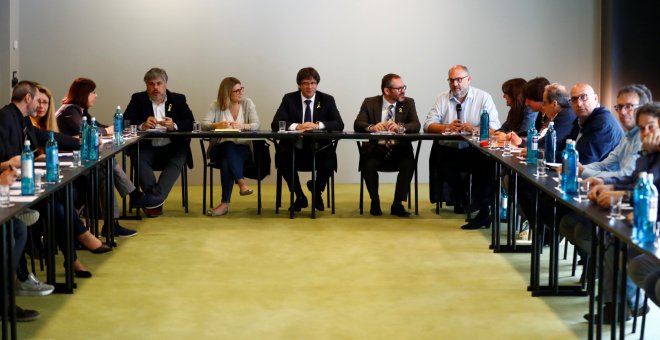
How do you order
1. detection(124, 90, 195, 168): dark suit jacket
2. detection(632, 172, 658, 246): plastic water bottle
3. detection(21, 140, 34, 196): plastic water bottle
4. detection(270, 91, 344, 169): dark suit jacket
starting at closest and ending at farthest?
detection(632, 172, 658, 246): plastic water bottle → detection(21, 140, 34, 196): plastic water bottle → detection(124, 90, 195, 168): dark suit jacket → detection(270, 91, 344, 169): dark suit jacket

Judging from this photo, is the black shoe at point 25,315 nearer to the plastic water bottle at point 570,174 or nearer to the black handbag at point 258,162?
the plastic water bottle at point 570,174

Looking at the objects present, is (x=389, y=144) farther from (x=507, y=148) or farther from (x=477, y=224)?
(x=507, y=148)

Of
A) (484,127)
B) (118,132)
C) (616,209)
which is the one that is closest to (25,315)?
(118,132)

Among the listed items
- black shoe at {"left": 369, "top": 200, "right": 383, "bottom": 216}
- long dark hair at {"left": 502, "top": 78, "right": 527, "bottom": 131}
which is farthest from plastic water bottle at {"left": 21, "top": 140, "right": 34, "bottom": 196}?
long dark hair at {"left": 502, "top": 78, "right": 527, "bottom": 131}

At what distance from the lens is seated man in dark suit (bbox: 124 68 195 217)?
8.10m

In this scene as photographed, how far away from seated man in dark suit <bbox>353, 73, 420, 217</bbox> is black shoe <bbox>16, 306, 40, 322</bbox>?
12.1ft

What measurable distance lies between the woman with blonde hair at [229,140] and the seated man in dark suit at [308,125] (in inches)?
10.2

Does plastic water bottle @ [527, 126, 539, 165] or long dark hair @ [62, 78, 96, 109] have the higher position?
long dark hair @ [62, 78, 96, 109]

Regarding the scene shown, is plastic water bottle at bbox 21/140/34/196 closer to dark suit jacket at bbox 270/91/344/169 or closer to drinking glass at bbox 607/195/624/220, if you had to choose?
drinking glass at bbox 607/195/624/220

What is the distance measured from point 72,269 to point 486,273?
235 centimetres

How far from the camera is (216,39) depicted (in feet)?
32.9

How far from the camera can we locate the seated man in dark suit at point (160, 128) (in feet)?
26.6

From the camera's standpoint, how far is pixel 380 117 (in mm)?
8453

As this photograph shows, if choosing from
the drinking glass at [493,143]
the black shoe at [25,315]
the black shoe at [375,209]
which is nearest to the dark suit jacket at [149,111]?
the black shoe at [375,209]
